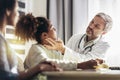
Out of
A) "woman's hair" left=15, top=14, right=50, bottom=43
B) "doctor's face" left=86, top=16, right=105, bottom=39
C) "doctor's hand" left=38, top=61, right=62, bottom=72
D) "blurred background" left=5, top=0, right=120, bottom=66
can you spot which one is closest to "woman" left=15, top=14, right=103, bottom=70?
"woman's hair" left=15, top=14, right=50, bottom=43

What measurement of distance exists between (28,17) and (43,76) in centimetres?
44

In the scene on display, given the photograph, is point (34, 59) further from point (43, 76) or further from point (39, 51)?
point (43, 76)

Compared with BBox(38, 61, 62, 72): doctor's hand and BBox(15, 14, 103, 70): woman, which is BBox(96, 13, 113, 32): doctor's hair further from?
BBox(38, 61, 62, 72): doctor's hand

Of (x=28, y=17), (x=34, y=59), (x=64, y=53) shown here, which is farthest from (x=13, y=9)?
(x=64, y=53)

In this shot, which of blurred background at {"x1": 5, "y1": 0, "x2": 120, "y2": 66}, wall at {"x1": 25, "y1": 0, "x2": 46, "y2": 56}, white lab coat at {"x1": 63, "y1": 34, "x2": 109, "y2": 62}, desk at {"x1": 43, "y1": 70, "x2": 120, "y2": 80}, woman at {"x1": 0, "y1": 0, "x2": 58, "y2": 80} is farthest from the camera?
blurred background at {"x1": 5, "y1": 0, "x2": 120, "y2": 66}

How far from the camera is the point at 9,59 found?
129 cm

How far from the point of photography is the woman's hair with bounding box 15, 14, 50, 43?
58.8 inches

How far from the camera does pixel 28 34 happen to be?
1.55 m

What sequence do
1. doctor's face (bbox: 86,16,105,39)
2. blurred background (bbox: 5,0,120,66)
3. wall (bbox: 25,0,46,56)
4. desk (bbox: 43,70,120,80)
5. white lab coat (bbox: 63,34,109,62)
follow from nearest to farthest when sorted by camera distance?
desk (bbox: 43,70,120,80) → wall (bbox: 25,0,46,56) → white lab coat (bbox: 63,34,109,62) → doctor's face (bbox: 86,16,105,39) → blurred background (bbox: 5,0,120,66)

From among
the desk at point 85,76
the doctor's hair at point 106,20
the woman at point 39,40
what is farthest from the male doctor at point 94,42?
the desk at point 85,76

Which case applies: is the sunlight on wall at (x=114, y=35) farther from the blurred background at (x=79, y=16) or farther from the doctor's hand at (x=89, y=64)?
the doctor's hand at (x=89, y=64)

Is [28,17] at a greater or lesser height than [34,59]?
greater

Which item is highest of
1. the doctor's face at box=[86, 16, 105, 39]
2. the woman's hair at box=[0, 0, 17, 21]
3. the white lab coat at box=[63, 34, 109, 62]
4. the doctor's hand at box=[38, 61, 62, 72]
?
the woman's hair at box=[0, 0, 17, 21]

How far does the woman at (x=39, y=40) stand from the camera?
4.78ft
